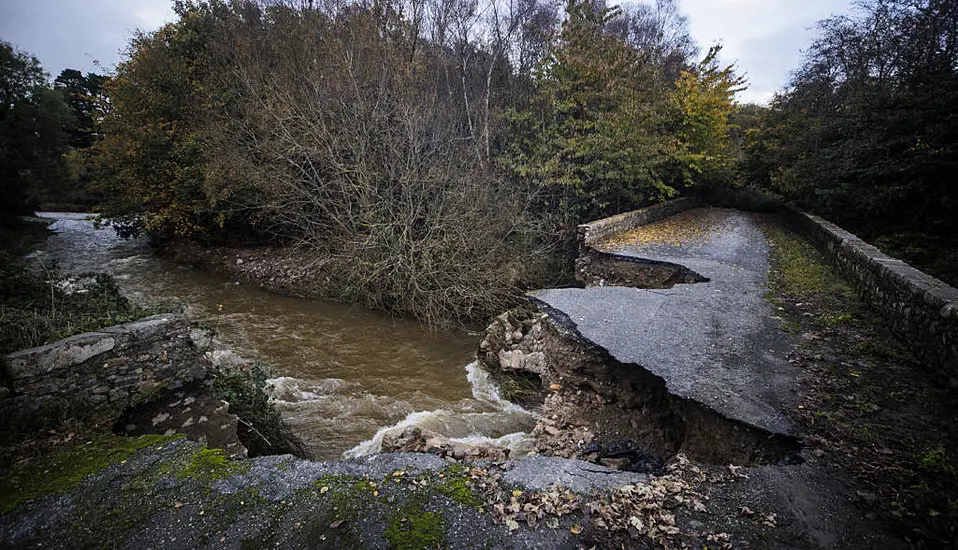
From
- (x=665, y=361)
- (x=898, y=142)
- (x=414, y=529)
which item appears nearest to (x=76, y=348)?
(x=414, y=529)

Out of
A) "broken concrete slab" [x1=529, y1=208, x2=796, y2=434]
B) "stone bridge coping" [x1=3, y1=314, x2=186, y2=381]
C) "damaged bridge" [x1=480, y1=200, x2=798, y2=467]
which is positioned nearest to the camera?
"stone bridge coping" [x1=3, y1=314, x2=186, y2=381]

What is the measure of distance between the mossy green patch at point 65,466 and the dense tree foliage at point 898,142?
1302cm

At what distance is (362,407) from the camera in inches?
243

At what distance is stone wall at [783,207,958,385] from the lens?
3941 mm

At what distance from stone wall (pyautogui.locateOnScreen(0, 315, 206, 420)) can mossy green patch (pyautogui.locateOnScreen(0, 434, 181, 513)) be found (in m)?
0.44

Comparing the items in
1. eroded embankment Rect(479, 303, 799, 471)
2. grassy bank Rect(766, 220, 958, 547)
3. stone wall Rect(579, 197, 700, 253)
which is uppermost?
stone wall Rect(579, 197, 700, 253)

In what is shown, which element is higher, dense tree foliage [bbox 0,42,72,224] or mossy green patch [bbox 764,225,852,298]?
dense tree foliage [bbox 0,42,72,224]

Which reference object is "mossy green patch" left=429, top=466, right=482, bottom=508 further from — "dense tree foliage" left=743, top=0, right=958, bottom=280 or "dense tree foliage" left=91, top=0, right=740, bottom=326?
"dense tree foliage" left=743, top=0, right=958, bottom=280

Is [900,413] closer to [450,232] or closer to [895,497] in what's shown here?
[895,497]

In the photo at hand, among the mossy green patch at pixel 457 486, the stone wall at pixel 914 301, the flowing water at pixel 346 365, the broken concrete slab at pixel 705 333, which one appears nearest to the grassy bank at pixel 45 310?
the flowing water at pixel 346 365

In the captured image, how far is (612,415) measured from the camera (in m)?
4.96

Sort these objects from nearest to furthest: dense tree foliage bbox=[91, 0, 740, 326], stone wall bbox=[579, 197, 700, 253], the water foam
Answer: the water foam
dense tree foliage bbox=[91, 0, 740, 326]
stone wall bbox=[579, 197, 700, 253]

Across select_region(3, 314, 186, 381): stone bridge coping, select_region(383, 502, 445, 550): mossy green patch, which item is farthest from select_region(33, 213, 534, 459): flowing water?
select_region(383, 502, 445, 550): mossy green patch

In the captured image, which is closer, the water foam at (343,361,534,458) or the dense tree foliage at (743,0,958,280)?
the water foam at (343,361,534,458)
